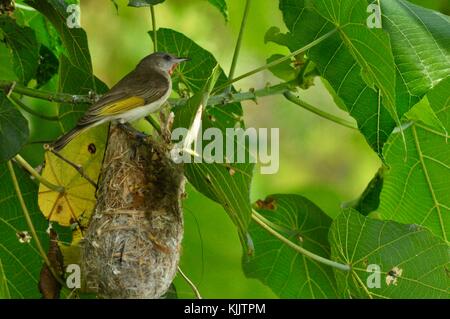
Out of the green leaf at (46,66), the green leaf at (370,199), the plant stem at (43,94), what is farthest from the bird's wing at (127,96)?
the green leaf at (370,199)

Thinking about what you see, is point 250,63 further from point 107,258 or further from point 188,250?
point 107,258

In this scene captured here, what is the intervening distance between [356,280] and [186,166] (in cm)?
83

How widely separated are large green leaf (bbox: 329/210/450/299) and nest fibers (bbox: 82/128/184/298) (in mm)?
680

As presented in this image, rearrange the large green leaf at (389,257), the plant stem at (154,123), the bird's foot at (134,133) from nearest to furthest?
the bird's foot at (134,133) → the plant stem at (154,123) → the large green leaf at (389,257)

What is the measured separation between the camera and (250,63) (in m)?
4.88

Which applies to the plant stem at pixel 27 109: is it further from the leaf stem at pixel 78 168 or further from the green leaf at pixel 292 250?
the green leaf at pixel 292 250

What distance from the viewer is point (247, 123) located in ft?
15.9

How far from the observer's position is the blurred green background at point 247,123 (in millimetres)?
4523

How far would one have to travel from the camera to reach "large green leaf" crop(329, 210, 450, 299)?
3398 millimetres

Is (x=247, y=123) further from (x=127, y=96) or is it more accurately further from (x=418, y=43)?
(x=418, y=43)

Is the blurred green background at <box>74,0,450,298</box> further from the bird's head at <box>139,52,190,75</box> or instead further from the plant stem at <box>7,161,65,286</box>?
the plant stem at <box>7,161,65,286</box>

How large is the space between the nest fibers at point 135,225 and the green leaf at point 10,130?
33 cm

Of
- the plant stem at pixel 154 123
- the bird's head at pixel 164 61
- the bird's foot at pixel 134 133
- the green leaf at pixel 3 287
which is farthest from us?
the bird's head at pixel 164 61

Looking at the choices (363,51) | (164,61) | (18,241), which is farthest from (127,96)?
(363,51)
